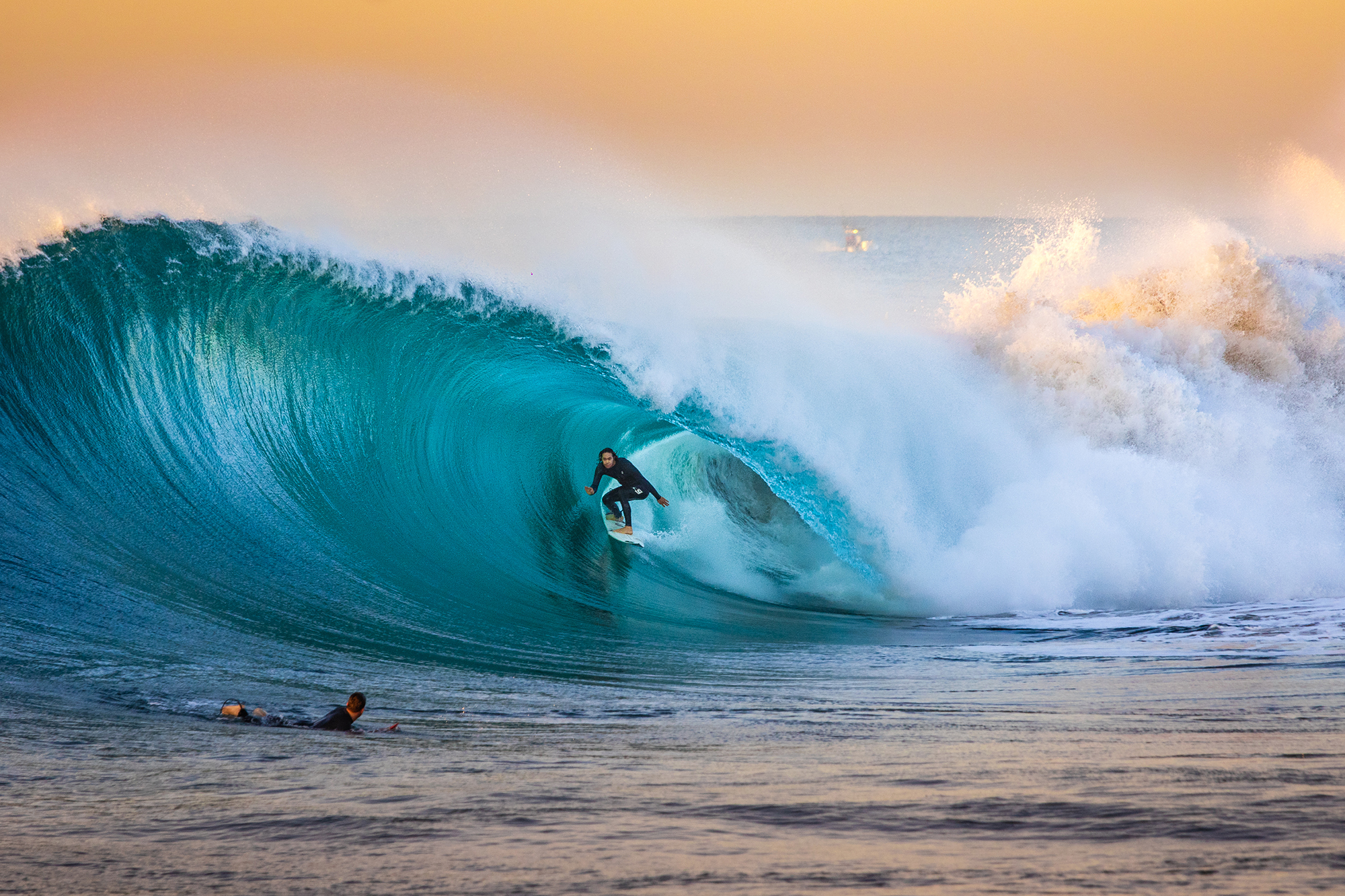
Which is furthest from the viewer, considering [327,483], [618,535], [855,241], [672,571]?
[855,241]

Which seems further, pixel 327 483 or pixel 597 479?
pixel 597 479

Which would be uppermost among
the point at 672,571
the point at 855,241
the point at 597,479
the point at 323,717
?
the point at 855,241

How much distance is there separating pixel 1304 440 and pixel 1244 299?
87.6 inches

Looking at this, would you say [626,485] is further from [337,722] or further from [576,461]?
[337,722]

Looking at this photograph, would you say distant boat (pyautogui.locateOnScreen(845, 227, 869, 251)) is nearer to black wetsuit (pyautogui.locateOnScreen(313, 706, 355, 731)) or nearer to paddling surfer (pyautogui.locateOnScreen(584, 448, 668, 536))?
paddling surfer (pyautogui.locateOnScreen(584, 448, 668, 536))

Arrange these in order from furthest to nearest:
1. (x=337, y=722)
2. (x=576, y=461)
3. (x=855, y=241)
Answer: (x=855, y=241) < (x=576, y=461) < (x=337, y=722)

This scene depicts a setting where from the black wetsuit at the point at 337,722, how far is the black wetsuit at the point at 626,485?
4.44 metres

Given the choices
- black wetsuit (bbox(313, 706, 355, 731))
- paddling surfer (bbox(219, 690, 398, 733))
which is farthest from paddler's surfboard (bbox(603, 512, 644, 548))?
black wetsuit (bbox(313, 706, 355, 731))

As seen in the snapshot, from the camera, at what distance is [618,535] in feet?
26.1

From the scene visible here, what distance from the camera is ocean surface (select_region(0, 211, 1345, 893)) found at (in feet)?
6.49

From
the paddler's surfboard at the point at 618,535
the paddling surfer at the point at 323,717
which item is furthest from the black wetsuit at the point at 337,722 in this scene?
the paddler's surfboard at the point at 618,535

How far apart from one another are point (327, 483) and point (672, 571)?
271 centimetres

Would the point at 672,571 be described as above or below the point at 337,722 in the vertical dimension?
above

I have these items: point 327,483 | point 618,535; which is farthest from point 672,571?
point 327,483
